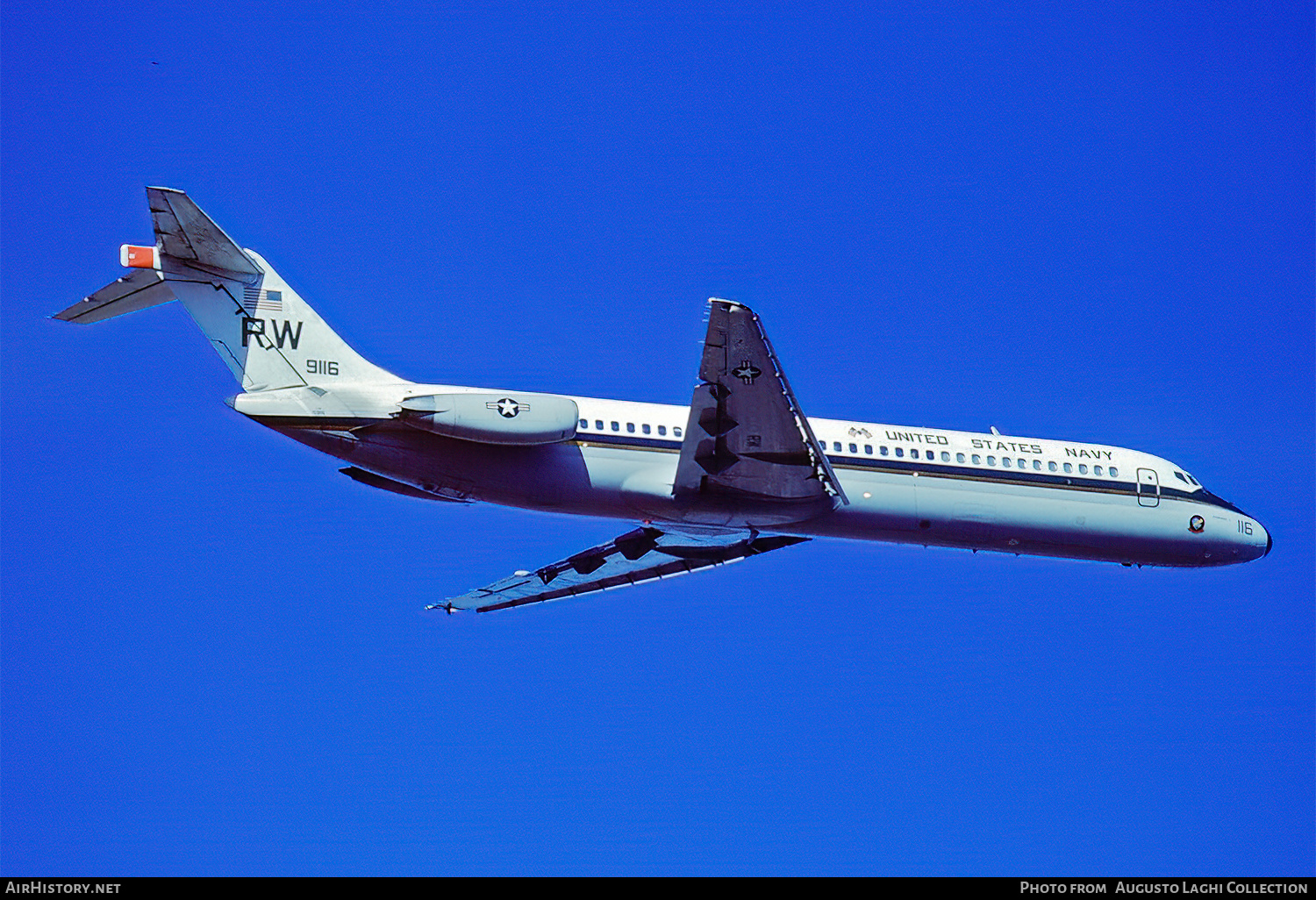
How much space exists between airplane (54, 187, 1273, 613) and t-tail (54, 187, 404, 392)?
3 centimetres

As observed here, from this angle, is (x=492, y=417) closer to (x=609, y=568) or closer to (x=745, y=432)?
(x=745, y=432)

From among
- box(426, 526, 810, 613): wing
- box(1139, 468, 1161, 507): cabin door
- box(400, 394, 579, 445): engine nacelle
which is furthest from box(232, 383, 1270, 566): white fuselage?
box(426, 526, 810, 613): wing

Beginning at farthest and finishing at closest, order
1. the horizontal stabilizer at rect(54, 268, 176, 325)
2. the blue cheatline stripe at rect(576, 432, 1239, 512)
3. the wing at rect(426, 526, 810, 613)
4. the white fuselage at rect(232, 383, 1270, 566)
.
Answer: the wing at rect(426, 526, 810, 613) < the blue cheatline stripe at rect(576, 432, 1239, 512) < the white fuselage at rect(232, 383, 1270, 566) < the horizontal stabilizer at rect(54, 268, 176, 325)

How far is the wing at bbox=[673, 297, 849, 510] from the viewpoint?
2494cm

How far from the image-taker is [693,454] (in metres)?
27.1

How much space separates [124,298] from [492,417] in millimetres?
7028

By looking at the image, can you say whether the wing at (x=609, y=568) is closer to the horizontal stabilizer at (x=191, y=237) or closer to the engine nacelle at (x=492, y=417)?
the engine nacelle at (x=492, y=417)

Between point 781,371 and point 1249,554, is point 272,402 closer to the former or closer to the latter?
point 781,371

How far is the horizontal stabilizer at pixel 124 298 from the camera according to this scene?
25484mm

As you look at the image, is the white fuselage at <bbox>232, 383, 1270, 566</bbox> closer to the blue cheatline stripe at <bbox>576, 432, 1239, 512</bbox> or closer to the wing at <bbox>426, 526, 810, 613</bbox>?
the blue cheatline stripe at <bbox>576, 432, 1239, 512</bbox>

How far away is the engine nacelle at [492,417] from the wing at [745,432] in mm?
2530

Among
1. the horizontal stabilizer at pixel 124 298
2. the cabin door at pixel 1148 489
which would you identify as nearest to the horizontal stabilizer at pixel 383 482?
the horizontal stabilizer at pixel 124 298
